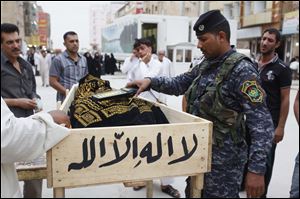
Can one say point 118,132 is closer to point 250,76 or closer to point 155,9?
point 250,76

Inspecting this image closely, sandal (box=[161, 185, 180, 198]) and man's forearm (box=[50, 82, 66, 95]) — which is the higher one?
man's forearm (box=[50, 82, 66, 95])

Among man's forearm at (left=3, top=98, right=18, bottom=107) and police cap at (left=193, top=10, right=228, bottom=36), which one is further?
man's forearm at (left=3, top=98, right=18, bottom=107)

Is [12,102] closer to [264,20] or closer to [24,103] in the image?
[24,103]

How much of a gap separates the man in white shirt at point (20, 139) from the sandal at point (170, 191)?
6.87ft

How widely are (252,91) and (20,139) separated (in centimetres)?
110

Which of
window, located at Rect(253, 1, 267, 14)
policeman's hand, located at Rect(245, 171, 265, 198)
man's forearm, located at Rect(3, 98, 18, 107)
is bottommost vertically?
policeman's hand, located at Rect(245, 171, 265, 198)

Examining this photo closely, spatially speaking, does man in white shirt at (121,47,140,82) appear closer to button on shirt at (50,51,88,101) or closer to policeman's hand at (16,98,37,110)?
button on shirt at (50,51,88,101)

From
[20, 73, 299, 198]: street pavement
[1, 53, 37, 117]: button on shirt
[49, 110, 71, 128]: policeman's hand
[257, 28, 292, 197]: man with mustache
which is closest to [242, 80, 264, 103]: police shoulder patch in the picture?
[49, 110, 71, 128]: policeman's hand

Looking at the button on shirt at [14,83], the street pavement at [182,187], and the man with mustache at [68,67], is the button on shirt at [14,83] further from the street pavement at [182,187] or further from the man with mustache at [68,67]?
the man with mustache at [68,67]

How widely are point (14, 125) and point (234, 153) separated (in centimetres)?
118

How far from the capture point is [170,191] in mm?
3369

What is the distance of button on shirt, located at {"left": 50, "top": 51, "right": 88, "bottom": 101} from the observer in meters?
3.67

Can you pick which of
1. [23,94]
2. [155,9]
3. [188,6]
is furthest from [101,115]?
[155,9]

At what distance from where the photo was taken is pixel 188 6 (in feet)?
120
